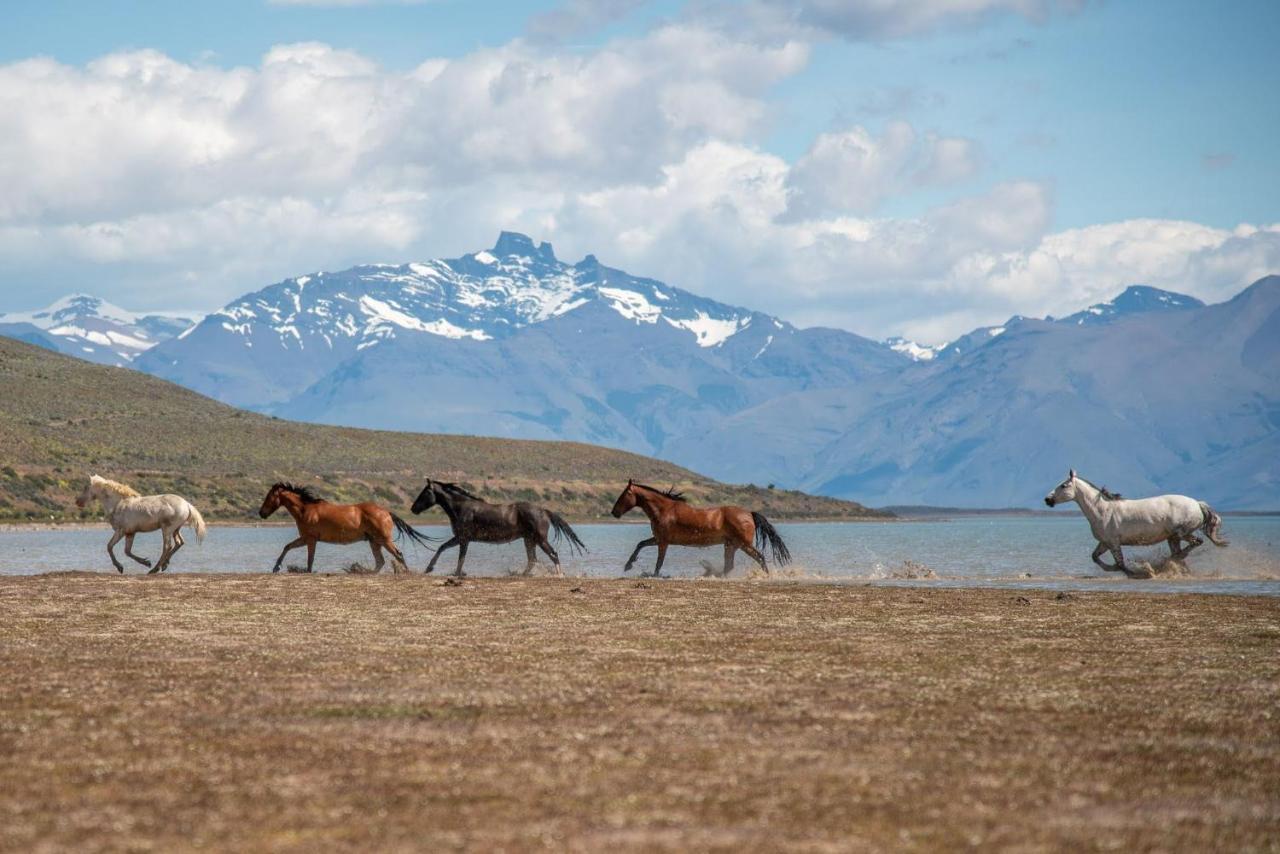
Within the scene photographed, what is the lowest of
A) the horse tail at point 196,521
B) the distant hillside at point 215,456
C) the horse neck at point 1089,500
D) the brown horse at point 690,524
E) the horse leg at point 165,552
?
the horse leg at point 165,552

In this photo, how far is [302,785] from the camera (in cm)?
972

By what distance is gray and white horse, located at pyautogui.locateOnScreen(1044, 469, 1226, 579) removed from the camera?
3341 centimetres

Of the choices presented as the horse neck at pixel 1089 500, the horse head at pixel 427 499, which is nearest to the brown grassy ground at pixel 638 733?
the horse neck at pixel 1089 500

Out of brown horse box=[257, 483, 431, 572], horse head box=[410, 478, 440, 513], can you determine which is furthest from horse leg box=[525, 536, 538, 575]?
brown horse box=[257, 483, 431, 572]

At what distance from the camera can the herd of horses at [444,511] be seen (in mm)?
33469

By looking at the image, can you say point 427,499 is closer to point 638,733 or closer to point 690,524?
point 690,524

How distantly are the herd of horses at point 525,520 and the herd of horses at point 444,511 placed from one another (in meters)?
0.02

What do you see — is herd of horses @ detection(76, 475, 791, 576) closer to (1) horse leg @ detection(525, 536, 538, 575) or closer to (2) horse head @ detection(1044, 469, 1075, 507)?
(1) horse leg @ detection(525, 536, 538, 575)

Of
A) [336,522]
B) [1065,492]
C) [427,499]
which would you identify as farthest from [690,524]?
[1065,492]

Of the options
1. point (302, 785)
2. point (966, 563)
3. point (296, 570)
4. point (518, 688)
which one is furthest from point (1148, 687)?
point (966, 563)

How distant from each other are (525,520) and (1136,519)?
13028 mm

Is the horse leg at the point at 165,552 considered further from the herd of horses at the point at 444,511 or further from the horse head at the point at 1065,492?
the horse head at the point at 1065,492

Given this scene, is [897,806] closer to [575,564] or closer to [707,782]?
[707,782]

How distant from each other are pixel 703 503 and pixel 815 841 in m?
140
